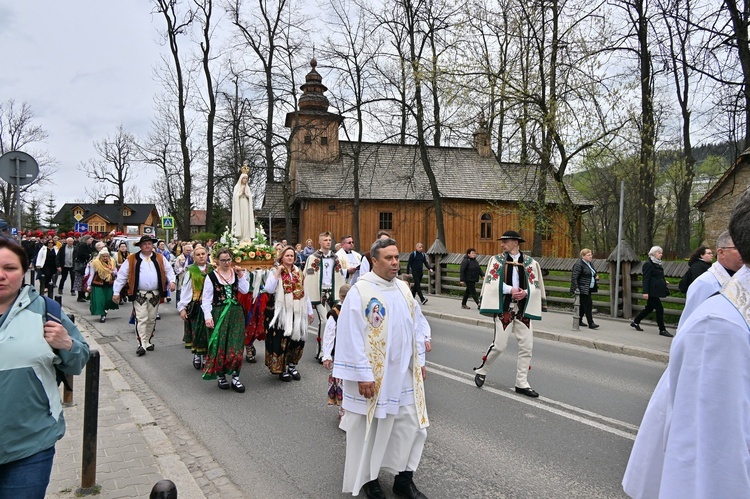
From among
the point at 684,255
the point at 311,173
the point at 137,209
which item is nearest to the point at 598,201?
the point at 684,255

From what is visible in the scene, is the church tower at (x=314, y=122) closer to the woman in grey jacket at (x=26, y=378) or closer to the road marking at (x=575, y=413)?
the road marking at (x=575, y=413)

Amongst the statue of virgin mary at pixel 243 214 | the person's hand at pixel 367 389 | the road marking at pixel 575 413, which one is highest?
the statue of virgin mary at pixel 243 214

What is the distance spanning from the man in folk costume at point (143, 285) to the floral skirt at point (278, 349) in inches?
125

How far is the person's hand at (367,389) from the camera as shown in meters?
3.83

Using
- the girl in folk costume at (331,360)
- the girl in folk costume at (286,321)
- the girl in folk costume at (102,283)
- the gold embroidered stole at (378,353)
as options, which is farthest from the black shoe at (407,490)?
the girl in folk costume at (102,283)

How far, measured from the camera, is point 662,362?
9.39 meters

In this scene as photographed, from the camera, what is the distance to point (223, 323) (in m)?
7.07

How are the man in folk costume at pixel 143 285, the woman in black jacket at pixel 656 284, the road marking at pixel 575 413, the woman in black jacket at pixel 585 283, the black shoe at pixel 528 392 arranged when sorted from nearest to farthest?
the road marking at pixel 575 413 < the black shoe at pixel 528 392 < the man in folk costume at pixel 143 285 < the woman in black jacket at pixel 656 284 < the woman in black jacket at pixel 585 283

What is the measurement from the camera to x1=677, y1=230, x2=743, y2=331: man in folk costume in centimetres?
470

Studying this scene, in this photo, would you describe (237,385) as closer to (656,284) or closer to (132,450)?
(132,450)

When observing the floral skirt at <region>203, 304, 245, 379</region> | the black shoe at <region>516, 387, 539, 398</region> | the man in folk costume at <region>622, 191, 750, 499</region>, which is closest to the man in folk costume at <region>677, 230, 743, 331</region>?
the black shoe at <region>516, 387, 539, 398</region>

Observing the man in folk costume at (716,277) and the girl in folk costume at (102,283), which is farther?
the girl in folk costume at (102,283)

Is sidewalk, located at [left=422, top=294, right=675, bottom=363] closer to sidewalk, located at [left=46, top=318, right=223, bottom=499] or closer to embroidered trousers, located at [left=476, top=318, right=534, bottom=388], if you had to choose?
embroidered trousers, located at [left=476, top=318, right=534, bottom=388]

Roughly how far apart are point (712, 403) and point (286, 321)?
6.39 m
